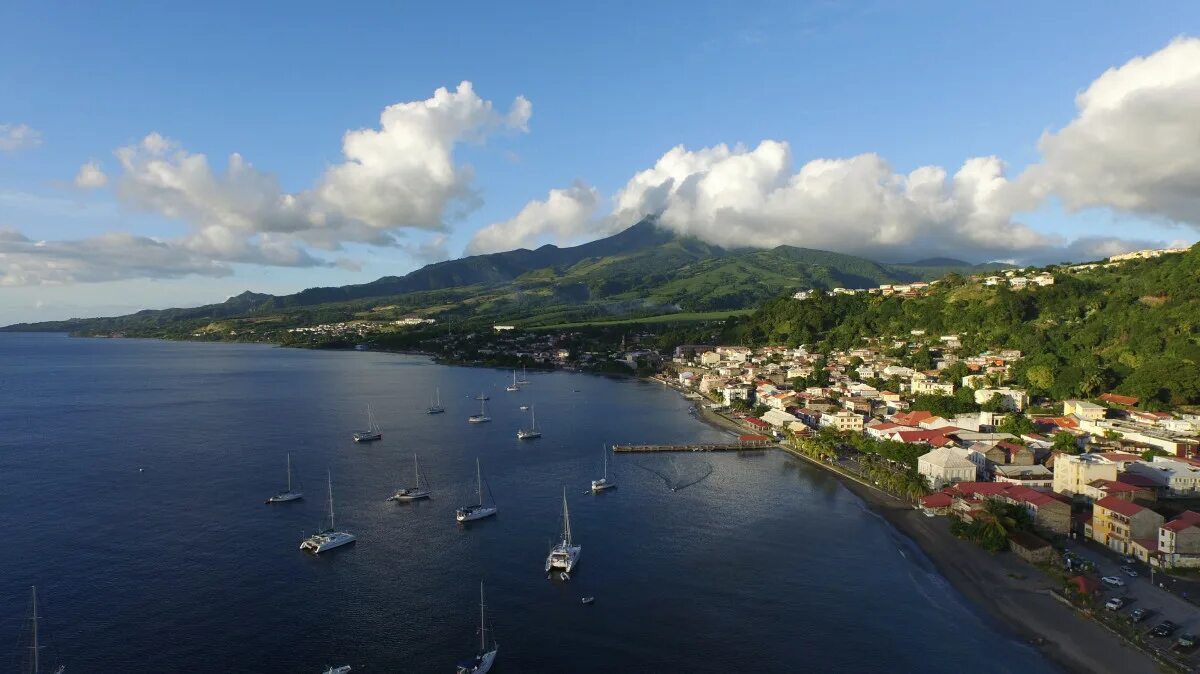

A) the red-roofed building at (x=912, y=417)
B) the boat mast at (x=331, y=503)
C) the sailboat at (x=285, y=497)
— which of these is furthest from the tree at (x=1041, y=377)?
the sailboat at (x=285, y=497)

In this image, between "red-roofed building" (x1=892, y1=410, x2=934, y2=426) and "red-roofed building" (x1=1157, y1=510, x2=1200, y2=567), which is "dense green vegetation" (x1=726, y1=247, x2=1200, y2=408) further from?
"red-roofed building" (x1=1157, y1=510, x2=1200, y2=567)

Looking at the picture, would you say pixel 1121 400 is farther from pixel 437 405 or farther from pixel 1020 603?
pixel 437 405

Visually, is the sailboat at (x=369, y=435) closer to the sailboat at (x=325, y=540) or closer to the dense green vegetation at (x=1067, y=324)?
the sailboat at (x=325, y=540)

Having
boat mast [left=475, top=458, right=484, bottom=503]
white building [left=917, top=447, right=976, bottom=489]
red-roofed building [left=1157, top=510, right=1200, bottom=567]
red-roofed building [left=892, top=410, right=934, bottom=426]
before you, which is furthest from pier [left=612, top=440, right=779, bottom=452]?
red-roofed building [left=1157, top=510, right=1200, bottom=567]

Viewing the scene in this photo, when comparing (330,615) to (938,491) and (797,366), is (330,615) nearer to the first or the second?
(938,491)

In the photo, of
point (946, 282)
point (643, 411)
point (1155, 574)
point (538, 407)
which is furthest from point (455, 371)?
point (1155, 574)

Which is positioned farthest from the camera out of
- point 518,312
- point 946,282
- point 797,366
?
point 518,312
